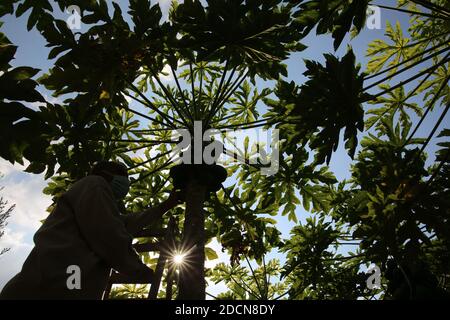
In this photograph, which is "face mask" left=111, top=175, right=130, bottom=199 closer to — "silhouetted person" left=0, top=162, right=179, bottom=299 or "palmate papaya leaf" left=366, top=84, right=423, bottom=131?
"silhouetted person" left=0, top=162, right=179, bottom=299

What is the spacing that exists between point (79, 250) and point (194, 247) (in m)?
1.33

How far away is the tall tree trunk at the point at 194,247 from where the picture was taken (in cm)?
287

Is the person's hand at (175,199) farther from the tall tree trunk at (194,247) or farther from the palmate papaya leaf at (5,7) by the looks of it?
the palmate papaya leaf at (5,7)

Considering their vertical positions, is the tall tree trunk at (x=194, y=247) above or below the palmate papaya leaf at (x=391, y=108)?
below

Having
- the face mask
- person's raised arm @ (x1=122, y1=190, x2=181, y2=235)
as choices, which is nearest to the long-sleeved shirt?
the face mask

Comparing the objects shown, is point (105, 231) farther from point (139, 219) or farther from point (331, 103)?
point (331, 103)

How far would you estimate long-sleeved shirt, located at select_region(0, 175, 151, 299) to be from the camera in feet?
6.12

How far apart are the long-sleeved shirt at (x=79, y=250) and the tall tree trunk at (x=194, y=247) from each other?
0.83 meters

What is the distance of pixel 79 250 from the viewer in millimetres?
2023

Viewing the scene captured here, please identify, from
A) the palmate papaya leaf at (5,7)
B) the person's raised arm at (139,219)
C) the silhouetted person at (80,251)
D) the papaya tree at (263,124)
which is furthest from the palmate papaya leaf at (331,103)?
the palmate papaya leaf at (5,7)
